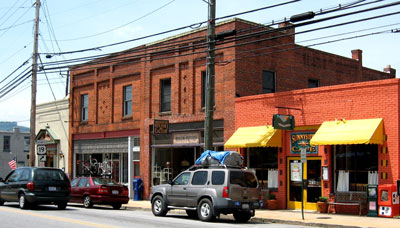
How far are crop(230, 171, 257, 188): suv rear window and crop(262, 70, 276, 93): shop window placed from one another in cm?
923

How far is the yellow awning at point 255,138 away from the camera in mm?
21987

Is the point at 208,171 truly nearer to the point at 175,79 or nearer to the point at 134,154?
the point at 175,79

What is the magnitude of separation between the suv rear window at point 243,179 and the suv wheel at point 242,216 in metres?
0.95

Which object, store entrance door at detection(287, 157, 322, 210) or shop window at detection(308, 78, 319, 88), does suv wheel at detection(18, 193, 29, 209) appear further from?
shop window at detection(308, 78, 319, 88)

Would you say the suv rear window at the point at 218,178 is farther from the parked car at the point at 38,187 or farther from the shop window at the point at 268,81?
the shop window at the point at 268,81

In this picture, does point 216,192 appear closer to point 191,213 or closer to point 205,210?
point 205,210

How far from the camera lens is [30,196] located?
1989 cm

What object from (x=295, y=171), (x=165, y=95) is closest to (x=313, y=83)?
(x=165, y=95)

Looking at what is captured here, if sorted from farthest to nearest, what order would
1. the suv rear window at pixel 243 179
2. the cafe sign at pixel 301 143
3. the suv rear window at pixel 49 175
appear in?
the cafe sign at pixel 301 143
the suv rear window at pixel 49 175
the suv rear window at pixel 243 179

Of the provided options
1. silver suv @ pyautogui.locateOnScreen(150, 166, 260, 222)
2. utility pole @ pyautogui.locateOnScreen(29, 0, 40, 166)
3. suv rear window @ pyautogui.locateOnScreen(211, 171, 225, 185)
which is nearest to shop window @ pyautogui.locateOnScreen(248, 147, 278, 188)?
silver suv @ pyautogui.locateOnScreen(150, 166, 260, 222)

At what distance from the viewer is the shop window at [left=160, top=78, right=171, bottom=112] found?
28500 millimetres

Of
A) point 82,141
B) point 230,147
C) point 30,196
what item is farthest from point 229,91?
point 82,141

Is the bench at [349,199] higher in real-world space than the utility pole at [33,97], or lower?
lower

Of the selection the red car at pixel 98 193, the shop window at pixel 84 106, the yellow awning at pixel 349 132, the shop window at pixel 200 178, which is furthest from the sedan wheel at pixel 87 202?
the shop window at pixel 84 106
